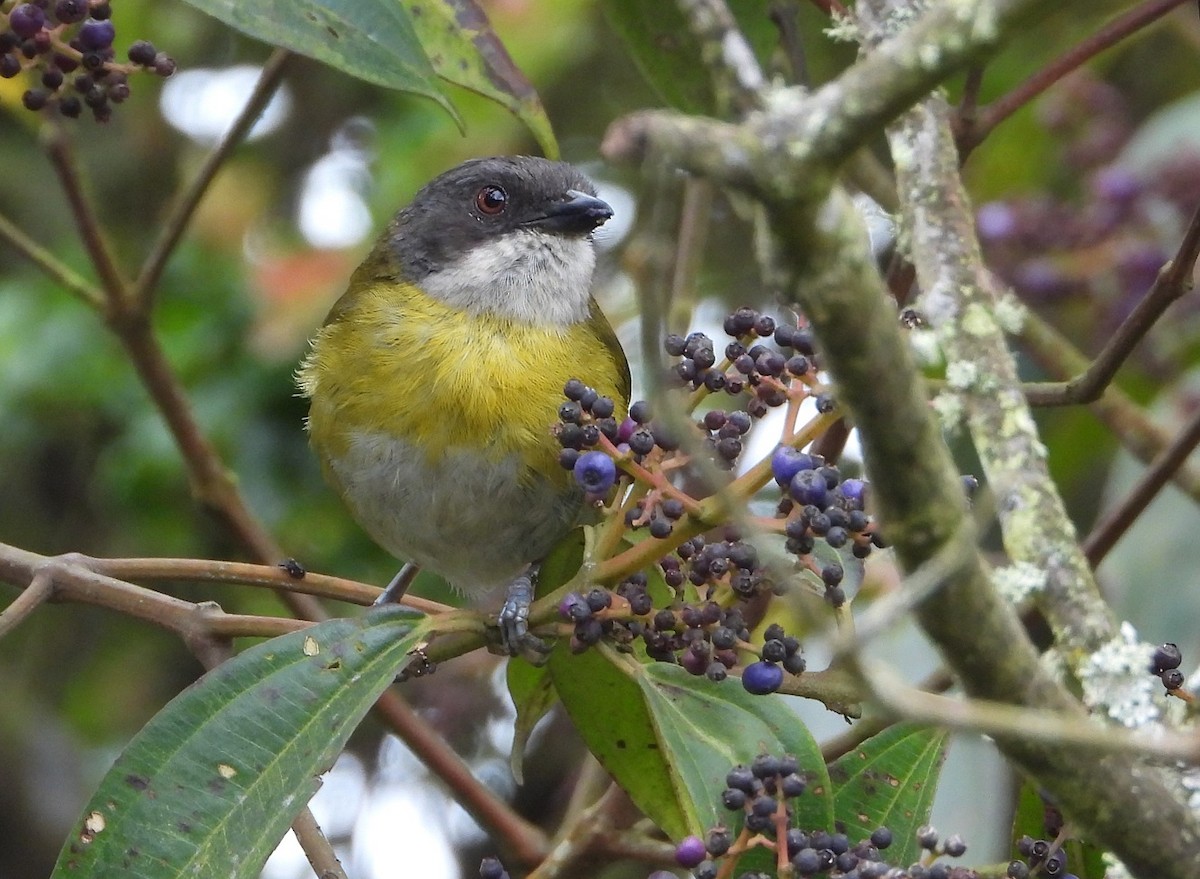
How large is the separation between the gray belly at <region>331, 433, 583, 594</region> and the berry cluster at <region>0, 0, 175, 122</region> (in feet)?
3.34

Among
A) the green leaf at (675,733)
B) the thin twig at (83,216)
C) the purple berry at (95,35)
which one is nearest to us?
the green leaf at (675,733)

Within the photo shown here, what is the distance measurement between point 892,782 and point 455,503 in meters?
1.29

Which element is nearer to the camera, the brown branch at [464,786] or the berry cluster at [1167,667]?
the berry cluster at [1167,667]

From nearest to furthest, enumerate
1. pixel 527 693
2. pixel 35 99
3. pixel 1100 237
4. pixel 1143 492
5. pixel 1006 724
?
1. pixel 1006 724
2. pixel 35 99
3. pixel 1143 492
4. pixel 527 693
5. pixel 1100 237

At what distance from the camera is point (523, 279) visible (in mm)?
3672

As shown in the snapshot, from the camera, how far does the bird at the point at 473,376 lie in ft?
10.7

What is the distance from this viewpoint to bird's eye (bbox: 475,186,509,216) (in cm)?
392

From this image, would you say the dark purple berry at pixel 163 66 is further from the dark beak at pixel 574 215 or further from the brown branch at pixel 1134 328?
the brown branch at pixel 1134 328

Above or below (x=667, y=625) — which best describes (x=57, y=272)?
above

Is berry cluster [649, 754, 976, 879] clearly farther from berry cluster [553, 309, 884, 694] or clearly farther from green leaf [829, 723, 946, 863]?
green leaf [829, 723, 946, 863]

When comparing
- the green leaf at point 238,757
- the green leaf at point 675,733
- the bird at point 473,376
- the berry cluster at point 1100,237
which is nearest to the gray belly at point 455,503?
the bird at point 473,376

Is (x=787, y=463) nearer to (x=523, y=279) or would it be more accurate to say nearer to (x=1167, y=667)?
(x=1167, y=667)

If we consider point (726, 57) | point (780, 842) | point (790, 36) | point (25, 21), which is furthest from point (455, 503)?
point (726, 57)

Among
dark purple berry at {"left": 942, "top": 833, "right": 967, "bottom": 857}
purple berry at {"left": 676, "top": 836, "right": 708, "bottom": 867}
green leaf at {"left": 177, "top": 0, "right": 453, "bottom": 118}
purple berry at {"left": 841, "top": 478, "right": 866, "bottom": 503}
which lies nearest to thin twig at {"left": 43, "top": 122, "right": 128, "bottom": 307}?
green leaf at {"left": 177, "top": 0, "right": 453, "bottom": 118}
